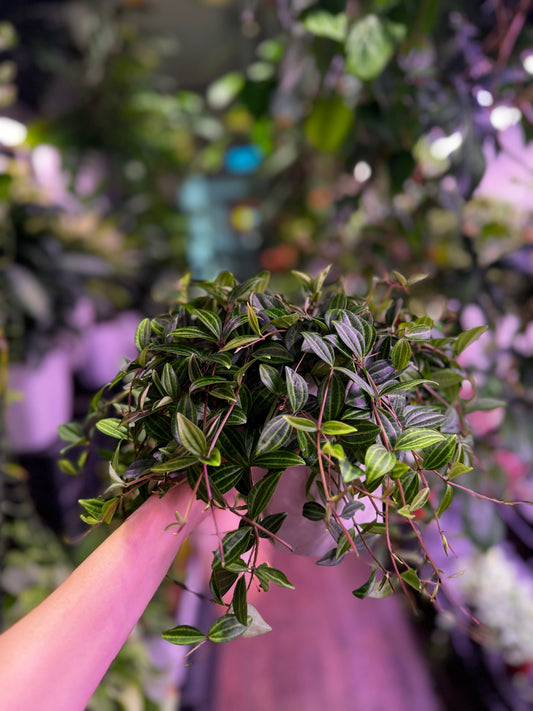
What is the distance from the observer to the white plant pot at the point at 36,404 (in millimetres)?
1349

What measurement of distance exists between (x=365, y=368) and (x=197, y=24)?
424cm

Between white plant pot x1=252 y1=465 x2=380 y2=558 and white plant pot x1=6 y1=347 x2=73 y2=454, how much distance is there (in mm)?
1051

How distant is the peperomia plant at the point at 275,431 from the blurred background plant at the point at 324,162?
165mm

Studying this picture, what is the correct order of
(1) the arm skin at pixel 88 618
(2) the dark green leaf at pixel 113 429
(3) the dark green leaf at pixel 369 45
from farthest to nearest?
1. (3) the dark green leaf at pixel 369 45
2. (2) the dark green leaf at pixel 113 429
3. (1) the arm skin at pixel 88 618

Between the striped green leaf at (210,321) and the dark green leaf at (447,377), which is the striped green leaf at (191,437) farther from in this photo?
the dark green leaf at (447,377)

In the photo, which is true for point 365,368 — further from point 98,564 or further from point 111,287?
point 111,287

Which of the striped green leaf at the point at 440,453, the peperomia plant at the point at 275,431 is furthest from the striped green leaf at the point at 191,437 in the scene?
the striped green leaf at the point at 440,453

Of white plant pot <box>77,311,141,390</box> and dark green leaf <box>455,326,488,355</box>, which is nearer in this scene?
dark green leaf <box>455,326,488,355</box>

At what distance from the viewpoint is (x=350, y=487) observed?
0.41 meters

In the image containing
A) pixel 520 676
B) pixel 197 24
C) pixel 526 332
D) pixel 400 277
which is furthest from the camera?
pixel 197 24

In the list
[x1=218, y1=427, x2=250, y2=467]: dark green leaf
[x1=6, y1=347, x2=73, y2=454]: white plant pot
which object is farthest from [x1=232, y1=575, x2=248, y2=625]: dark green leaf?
[x1=6, y1=347, x2=73, y2=454]: white plant pot

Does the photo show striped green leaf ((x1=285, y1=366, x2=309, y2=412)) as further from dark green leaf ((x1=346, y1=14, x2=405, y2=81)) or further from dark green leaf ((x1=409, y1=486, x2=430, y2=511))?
dark green leaf ((x1=346, y1=14, x2=405, y2=81))

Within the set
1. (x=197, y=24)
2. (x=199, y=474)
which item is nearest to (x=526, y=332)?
(x=199, y=474)

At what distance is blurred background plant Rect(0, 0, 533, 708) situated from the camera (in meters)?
0.97
